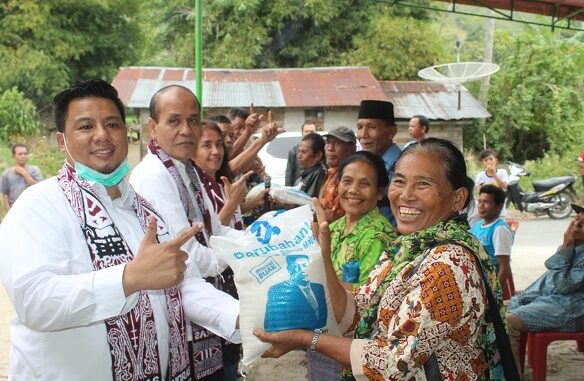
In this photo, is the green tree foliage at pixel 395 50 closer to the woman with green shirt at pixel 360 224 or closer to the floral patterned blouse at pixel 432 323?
the woman with green shirt at pixel 360 224

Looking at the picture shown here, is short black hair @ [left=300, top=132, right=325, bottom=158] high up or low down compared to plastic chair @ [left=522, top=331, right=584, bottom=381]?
up

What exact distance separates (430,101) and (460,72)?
3034 millimetres

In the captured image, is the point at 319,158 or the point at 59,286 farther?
the point at 319,158

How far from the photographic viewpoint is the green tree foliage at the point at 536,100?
19.5m

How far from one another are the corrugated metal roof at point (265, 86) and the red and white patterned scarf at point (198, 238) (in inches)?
565

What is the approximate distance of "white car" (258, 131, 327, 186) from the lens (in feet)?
31.8

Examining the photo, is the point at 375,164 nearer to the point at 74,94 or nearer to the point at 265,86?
the point at 74,94

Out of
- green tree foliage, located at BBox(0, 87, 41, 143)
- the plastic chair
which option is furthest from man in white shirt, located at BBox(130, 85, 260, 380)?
green tree foliage, located at BBox(0, 87, 41, 143)

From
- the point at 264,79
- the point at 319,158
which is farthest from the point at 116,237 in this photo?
the point at 264,79

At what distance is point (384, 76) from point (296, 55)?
3283mm

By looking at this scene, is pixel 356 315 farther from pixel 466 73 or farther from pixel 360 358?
pixel 466 73

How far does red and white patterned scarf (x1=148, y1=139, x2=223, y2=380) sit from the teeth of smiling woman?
3.24 feet

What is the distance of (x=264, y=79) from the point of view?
19188 millimetres

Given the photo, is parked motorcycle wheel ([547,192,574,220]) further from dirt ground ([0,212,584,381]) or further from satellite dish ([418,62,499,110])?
dirt ground ([0,212,584,381])
